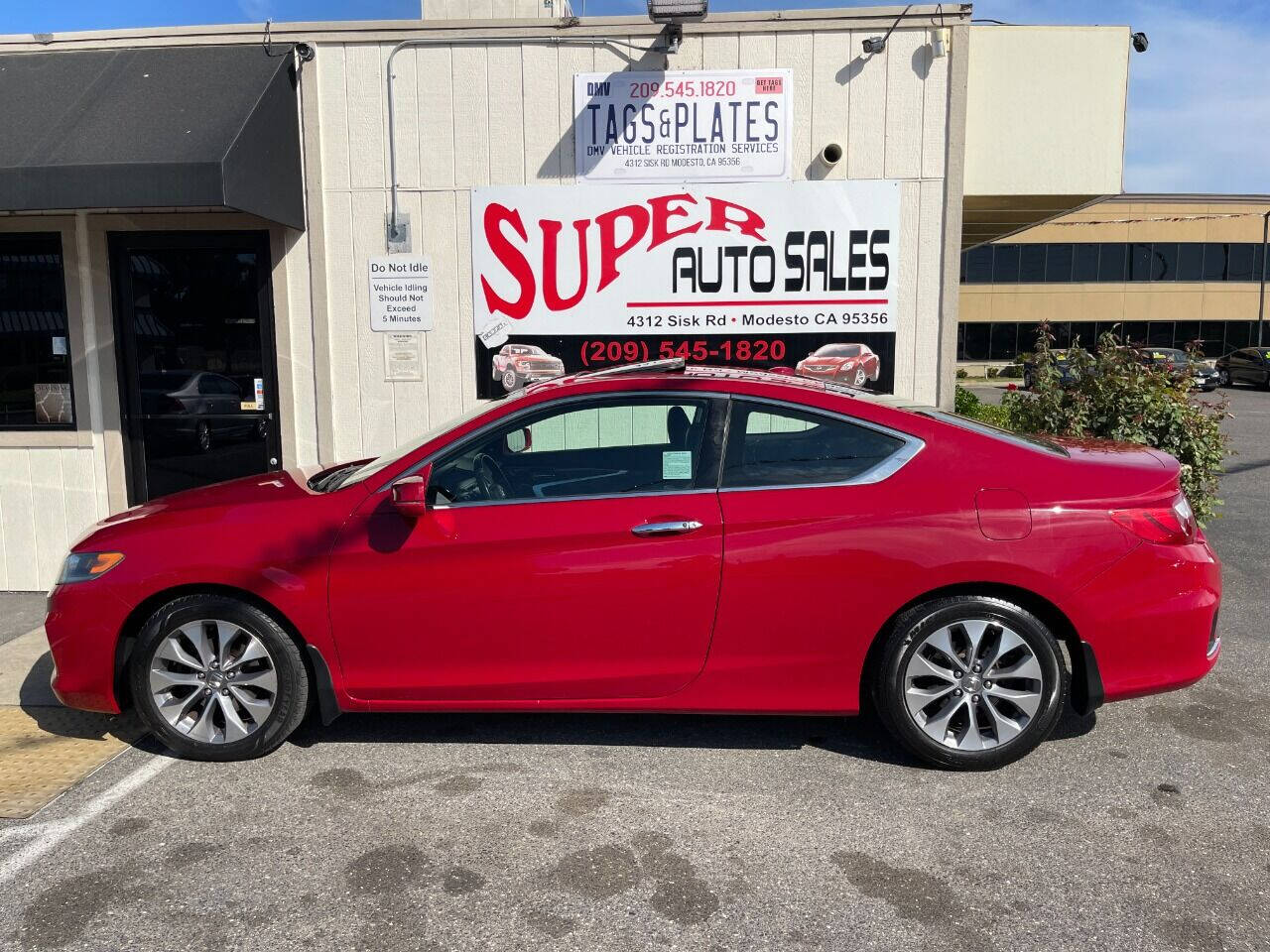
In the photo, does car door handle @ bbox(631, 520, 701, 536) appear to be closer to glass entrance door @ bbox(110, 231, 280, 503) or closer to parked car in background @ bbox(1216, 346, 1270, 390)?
glass entrance door @ bbox(110, 231, 280, 503)

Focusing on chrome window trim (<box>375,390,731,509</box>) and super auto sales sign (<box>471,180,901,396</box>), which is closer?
chrome window trim (<box>375,390,731,509</box>)

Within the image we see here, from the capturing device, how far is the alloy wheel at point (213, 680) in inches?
156

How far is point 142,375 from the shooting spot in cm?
705

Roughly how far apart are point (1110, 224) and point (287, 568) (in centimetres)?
4811

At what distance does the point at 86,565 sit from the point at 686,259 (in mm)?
4279

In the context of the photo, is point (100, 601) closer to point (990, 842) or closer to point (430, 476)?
point (430, 476)

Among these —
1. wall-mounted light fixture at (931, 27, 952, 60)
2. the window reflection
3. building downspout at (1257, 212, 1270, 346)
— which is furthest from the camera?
the window reflection

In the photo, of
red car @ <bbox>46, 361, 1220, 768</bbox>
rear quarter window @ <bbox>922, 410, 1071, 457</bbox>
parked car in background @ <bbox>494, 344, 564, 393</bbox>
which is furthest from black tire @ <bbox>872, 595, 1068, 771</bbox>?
parked car in background @ <bbox>494, 344, 564, 393</bbox>

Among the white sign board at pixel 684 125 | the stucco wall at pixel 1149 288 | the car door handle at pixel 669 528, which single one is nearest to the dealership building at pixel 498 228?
the white sign board at pixel 684 125

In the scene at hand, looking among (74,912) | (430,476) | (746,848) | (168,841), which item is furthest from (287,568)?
(746,848)

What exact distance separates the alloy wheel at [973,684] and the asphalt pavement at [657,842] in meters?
0.20

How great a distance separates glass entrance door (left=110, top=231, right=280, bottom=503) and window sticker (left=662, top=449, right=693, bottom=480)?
4.14m

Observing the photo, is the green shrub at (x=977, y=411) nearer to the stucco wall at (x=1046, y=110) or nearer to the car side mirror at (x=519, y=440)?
the stucco wall at (x=1046, y=110)

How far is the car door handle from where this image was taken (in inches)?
149
